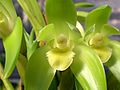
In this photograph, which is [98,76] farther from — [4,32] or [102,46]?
[4,32]

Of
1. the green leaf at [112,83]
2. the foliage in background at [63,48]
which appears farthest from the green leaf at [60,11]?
the green leaf at [112,83]

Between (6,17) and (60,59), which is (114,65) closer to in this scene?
(60,59)

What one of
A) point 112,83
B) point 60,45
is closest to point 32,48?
point 60,45

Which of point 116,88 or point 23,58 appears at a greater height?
point 23,58

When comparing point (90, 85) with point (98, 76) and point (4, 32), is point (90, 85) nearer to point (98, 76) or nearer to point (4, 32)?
point (98, 76)

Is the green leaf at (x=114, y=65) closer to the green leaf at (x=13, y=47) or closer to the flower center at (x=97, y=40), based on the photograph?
the flower center at (x=97, y=40)

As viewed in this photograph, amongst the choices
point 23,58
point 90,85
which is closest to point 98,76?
point 90,85

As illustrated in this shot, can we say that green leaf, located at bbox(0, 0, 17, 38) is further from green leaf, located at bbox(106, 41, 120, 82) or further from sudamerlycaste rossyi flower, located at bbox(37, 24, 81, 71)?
green leaf, located at bbox(106, 41, 120, 82)
